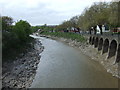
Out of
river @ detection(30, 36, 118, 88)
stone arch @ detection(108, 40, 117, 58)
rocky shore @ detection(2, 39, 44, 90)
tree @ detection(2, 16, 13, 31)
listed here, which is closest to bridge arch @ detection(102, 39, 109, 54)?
stone arch @ detection(108, 40, 117, 58)

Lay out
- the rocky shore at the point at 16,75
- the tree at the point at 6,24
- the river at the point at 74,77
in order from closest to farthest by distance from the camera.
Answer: the rocky shore at the point at 16,75 → the river at the point at 74,77 → the tree at the point at 6,24

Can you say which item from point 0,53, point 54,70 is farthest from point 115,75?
point 0,53

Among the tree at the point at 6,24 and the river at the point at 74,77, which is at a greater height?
the tree at the point at 6,24

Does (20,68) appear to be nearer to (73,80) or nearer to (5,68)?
(5,68)

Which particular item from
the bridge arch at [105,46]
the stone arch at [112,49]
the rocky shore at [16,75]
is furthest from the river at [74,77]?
the bridge arch at [105,46]

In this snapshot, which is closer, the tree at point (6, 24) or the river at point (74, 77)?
the river at point (74, 77)

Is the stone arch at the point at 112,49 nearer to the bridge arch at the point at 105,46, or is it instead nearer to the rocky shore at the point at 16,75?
the bridge arch at the point at 105,46

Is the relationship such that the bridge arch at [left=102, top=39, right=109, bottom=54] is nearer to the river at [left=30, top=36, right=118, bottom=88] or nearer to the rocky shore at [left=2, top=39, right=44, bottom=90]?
the river at [left=30, top=36, right=118, bottom=88]

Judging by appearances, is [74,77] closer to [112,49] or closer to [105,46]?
[112,49]

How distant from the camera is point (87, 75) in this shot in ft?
57.0

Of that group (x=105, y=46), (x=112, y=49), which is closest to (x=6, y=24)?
(x=105, y=46)

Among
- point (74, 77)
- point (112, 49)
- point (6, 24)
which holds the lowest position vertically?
point (74, 77)

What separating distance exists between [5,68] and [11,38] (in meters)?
6.27

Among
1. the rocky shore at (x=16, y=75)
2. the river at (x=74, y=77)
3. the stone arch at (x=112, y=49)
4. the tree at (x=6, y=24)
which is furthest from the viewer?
the tree at (x=6, y=24)
